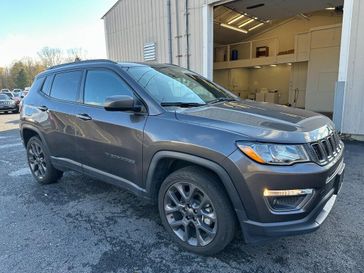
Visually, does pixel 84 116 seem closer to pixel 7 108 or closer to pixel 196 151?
pixel 196 151

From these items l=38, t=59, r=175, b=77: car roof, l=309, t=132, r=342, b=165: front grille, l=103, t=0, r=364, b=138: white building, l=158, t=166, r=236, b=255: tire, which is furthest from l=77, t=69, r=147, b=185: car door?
l=103, t=0, r=364, b=138: white building

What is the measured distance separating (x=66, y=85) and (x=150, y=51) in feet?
25.1

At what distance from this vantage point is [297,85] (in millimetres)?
16156

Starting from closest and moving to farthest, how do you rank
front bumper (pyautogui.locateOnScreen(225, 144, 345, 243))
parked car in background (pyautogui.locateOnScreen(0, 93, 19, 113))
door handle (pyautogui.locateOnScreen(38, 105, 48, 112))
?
front bumper (pyautogui.locateOnScreen(225, 144, 345, 243)) → door handle (pyautogui.locateOnScreen(38, 105, 48, 112)) → parked car in background (pyautogui.locateOnScreen(0, 93, 19, 113))

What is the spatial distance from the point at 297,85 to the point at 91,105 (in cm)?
1541

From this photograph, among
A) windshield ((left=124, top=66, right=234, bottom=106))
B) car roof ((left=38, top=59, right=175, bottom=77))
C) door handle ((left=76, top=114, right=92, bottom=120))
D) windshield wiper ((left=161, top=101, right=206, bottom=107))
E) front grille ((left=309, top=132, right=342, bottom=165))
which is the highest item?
car roof ((left=38, top=59, right=175, bottom=77))

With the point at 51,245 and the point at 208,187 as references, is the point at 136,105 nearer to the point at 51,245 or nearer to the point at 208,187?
the point at 208,187

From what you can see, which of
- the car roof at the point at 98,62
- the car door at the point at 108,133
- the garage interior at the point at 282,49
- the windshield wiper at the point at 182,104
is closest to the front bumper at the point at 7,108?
the garage interior at the point at 282,49

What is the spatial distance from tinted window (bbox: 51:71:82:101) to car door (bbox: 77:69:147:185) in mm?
220

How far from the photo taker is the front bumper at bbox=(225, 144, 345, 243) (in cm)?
199

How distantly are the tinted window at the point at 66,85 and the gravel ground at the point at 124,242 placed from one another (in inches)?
55.3

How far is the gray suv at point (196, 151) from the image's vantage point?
80.3 inches

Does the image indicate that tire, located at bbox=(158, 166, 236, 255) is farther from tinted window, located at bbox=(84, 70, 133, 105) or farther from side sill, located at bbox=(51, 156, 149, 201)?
tinted window, located at bbox=(84, 70, 133, 105)

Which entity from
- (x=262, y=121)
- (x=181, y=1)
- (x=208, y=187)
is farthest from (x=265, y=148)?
(x=181, y=1)
